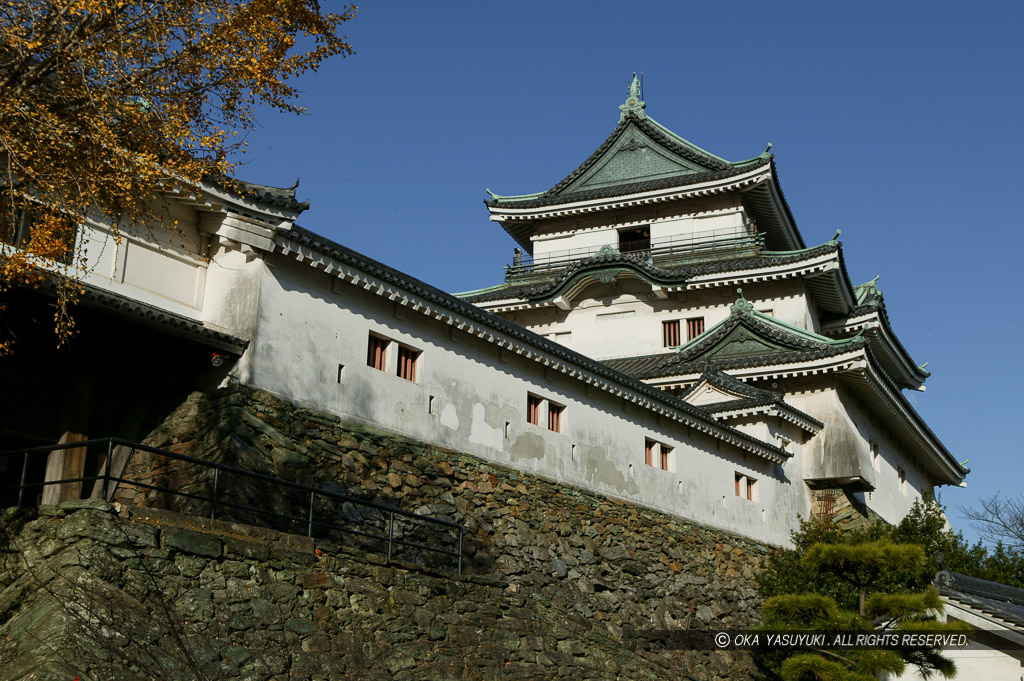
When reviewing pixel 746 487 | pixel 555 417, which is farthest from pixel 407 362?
pixel 746 487

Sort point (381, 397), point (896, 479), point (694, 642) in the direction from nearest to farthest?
1. point (381, 397)
2. point (694, 642)
3. point (896, 479)

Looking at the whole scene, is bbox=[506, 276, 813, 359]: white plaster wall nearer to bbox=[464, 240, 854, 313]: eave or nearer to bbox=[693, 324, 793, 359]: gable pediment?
bbox=[464, 240, 854, 313]: eave

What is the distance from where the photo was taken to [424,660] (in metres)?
12.8

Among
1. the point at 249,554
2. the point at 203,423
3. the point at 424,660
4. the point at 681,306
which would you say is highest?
the point at 681,306

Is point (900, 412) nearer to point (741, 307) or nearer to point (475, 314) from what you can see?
point (741, 307)

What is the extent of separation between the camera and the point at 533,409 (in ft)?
66.7

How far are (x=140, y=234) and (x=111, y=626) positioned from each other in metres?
7.01

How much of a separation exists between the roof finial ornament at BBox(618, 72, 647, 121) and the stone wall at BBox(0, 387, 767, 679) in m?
20.6

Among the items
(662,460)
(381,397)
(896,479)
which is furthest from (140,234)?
(896,479)

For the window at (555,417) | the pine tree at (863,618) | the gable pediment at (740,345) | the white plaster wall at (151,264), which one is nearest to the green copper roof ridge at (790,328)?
the gable pediment at (740,345)

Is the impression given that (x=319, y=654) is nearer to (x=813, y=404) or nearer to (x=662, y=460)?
(x=662, y=460)

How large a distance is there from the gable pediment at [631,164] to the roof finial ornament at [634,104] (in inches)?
25.0

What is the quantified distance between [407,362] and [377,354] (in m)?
0.68

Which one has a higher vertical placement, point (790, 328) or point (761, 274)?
point (761, 274)
